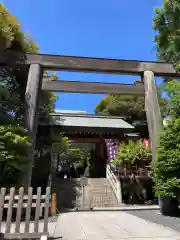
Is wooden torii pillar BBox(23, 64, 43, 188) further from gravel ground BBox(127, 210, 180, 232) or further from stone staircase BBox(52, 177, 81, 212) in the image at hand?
stone staircase BBox(52, 177, 81, 212)

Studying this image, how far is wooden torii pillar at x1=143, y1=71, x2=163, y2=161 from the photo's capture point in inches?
305

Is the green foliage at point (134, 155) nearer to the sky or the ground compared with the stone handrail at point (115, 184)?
nearer to the sky

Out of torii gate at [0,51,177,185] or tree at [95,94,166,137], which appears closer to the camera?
torii gate at [0,51,177,185]

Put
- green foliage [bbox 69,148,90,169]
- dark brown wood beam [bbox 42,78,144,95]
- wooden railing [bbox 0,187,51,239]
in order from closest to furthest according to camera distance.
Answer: wooden railing [bbox 0,187,51,239], dark brown wood beam [bbox 42,78,144,95], green foliage [bbox 69,148,90,169]

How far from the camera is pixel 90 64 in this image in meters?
8.78

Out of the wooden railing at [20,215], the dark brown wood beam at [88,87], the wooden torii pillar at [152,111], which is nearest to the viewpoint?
the wooden railing at [20,215]

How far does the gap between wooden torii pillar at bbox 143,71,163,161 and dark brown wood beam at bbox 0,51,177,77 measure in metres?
A: 0.47

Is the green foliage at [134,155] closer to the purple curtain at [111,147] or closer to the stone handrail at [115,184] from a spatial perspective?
the stone handrail at [115,184]

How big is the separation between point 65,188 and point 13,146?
6.92 m

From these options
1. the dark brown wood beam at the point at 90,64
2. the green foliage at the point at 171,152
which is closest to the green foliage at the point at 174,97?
the green foliage at the point at 171,152

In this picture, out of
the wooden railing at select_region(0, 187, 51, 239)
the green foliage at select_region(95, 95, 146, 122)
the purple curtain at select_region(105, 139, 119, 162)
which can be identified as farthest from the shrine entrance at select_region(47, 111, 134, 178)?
the wooden railing at select_region(0, 187, 51, 239)

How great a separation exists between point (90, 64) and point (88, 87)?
1.05 m

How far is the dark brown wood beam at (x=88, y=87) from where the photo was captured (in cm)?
907

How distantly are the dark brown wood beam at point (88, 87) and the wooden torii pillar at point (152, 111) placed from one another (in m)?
0.94
